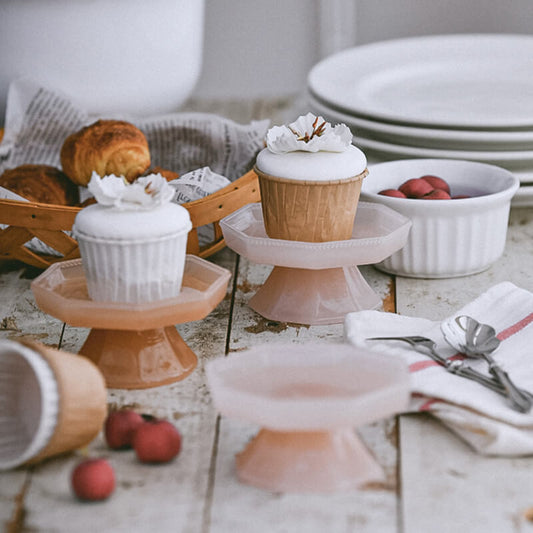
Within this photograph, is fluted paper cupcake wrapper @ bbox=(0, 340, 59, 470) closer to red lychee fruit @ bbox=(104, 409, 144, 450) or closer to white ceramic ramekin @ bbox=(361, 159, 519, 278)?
red lychee fruit @ bbox=(104, 409, 144, 450)

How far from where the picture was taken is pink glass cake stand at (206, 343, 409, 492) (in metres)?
0.45

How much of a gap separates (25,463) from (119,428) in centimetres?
6

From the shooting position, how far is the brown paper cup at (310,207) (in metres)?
0.66

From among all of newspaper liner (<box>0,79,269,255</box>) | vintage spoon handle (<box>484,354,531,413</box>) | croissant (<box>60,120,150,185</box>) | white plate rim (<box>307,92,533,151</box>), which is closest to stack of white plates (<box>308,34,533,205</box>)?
white plate rim (<box>307,92,533,151</box>)

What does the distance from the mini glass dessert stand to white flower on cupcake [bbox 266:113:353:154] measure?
0.38ft

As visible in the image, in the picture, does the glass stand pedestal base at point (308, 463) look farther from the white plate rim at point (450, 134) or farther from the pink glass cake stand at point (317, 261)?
the white plate rim at point (450, 134)

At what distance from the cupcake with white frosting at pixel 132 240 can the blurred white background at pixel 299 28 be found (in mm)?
1052

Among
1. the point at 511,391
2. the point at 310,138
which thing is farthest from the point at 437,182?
the point at 511,391

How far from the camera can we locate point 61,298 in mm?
572

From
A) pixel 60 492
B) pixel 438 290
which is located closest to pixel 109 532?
pixel 60 492

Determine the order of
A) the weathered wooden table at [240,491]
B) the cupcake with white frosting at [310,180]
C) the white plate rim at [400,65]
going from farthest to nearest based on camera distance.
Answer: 1. the white plate rim at [400,65]
2. the cupcake with white frosting at [310,180]
3. the weathered wooden table at [240,491]

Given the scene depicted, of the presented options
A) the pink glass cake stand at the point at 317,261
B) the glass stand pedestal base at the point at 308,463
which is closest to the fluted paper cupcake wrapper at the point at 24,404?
the glass stand pedestal base at the point at 308,463

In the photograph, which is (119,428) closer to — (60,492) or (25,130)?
(60,492)

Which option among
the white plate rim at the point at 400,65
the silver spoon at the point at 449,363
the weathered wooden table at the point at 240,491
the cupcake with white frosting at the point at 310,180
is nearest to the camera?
the weathered wooden table at the point at 240,491
